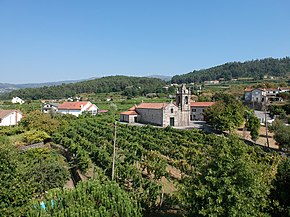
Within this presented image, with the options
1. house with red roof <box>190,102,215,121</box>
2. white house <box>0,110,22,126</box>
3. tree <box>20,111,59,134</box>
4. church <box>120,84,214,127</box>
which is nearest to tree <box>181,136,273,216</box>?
tree <box>20,111,59,134</box>

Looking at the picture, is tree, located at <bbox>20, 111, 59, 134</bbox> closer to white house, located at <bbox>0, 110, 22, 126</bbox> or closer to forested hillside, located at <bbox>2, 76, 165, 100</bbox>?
white house, located at <bbox>0, 110, 22, 126</bbox>

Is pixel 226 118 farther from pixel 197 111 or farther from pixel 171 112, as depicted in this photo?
pixel 197 111

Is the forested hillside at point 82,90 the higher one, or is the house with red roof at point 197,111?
the forested hillside at point 82,90

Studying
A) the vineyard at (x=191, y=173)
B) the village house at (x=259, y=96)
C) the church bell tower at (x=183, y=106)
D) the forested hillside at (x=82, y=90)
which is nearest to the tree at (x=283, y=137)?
the vineyard at (x=191, y=173)

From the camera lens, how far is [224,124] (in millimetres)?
40156

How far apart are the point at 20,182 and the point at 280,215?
12.1 meters

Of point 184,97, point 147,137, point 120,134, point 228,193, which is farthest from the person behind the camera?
point 184,97

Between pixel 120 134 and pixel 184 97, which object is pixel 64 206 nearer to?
pixel 120 134

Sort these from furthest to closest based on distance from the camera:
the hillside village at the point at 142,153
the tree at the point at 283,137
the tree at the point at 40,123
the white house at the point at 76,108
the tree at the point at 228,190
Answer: the white house at the point at 76,108 → the tree at the point at 40,123 → the tree at the point at 283,137 → the hillside village at the point at 142,153 → the tree at the point at 228,190

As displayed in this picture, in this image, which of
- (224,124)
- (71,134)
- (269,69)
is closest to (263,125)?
(224,124)

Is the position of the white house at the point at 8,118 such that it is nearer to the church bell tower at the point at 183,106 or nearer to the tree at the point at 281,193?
the church bell tower at the point at 183,106

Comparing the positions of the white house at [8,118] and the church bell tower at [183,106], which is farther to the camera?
the church bell tower at [183,106]

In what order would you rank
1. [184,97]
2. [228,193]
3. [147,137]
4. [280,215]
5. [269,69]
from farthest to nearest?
[269,69] < [184,97] < [147,137] < [280,215] < [228,193]

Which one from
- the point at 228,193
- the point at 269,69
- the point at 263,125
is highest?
the point at 269,69
